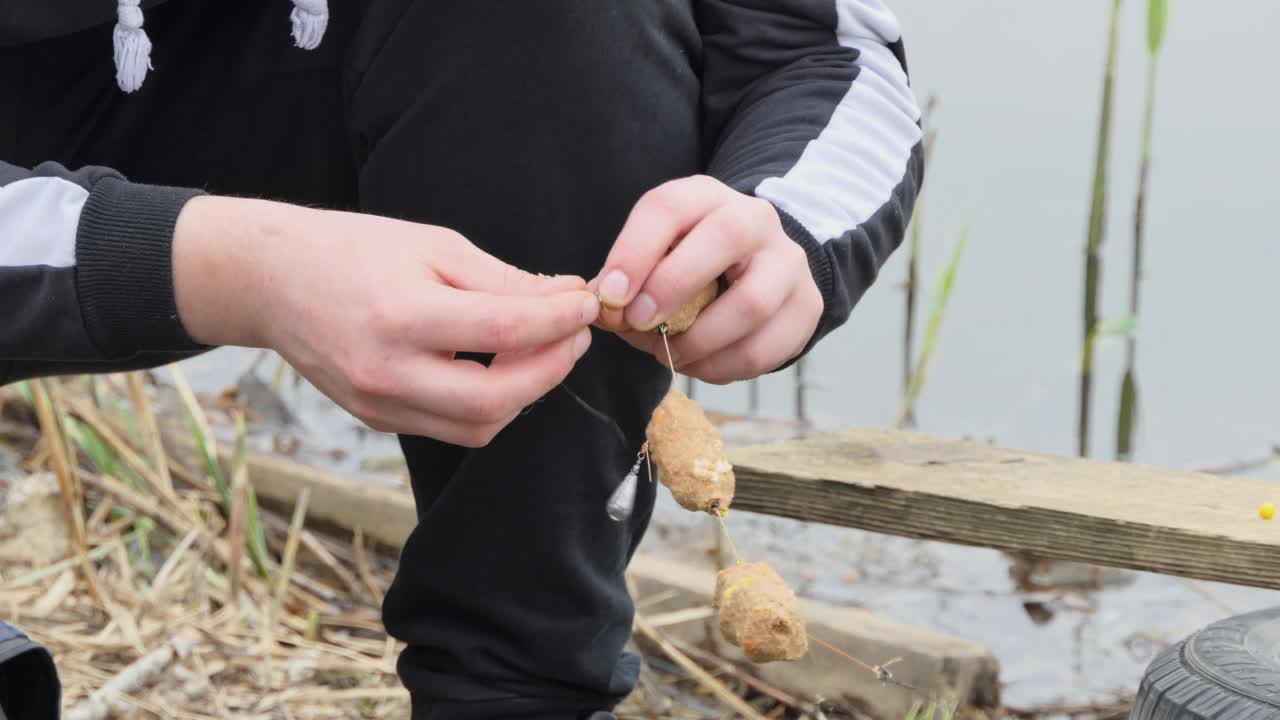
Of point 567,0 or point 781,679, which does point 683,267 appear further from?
point 781,679

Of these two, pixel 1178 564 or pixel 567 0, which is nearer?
pixel 567 0

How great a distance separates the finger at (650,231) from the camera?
30.7 inches

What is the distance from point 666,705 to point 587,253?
669 mm

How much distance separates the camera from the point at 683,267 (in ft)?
2.57

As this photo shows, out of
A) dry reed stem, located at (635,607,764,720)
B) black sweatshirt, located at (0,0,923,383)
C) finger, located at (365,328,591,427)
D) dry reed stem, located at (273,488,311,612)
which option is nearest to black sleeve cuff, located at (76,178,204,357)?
black sweatshirt, located at (0,0,923,383)

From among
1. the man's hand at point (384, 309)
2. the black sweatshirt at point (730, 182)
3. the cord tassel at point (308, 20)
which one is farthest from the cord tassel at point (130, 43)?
the man's hand at point (384, 309)

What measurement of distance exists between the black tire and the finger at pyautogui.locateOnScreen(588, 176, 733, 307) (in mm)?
506

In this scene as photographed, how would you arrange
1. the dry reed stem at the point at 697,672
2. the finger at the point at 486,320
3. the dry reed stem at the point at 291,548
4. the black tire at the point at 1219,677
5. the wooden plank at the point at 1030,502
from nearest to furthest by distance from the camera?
the finger at the point at 486,320, the black tire at the point at 1219,677, the wooden plank at the point at 1030,502, the dry reed stem at the point at 697,672, the dry reed stem at the point at 291,548

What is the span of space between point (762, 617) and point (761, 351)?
175mm

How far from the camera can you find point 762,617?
90cm

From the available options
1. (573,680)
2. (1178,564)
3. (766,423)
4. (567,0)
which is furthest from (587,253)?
(766,423)

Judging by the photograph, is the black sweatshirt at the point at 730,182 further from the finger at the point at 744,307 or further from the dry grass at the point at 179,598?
the dry grass at the point at 179,598

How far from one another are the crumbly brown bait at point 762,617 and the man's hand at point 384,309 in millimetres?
221

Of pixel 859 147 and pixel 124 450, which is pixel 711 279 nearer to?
pixel 859 147
